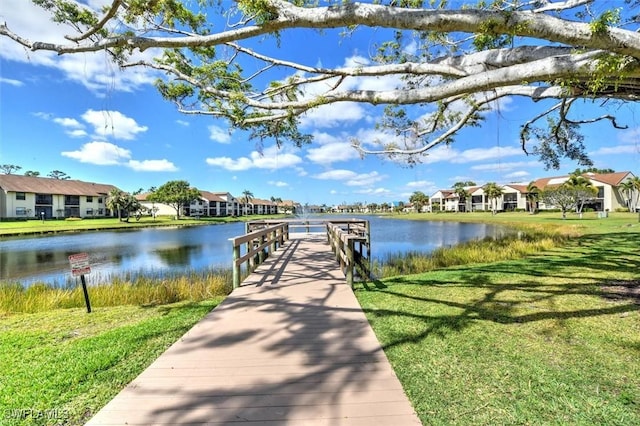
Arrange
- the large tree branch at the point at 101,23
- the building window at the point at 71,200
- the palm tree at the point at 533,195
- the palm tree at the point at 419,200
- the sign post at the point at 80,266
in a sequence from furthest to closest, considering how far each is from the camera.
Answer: the palm tree at the point at 419,200, the building window at the point at 71,200, the palm tree at the point at 533,195, the sign post at the point at 80,266, the large tree branch at the point at 101,23

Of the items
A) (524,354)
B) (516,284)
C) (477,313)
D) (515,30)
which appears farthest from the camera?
(516,284)

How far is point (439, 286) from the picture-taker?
6246mm

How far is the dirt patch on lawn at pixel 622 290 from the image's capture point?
494cm

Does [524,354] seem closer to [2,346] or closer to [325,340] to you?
[325,340]

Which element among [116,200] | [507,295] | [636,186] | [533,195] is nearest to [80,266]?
[507,295]

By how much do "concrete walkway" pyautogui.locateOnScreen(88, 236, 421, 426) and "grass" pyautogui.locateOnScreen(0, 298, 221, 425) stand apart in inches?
9.4

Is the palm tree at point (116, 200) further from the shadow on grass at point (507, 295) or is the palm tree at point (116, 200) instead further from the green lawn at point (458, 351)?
the shadow on grass at point (507, 295)

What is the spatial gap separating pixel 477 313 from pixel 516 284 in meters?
2.30

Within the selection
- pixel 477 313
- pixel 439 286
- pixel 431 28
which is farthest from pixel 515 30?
pixel 439 286

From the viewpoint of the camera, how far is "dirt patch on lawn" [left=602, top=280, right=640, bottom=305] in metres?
4.94

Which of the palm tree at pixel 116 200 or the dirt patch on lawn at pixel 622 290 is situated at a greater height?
the palm tree at pixel 116 200

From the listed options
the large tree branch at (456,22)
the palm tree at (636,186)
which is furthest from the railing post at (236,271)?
the palm tree at (636,186)

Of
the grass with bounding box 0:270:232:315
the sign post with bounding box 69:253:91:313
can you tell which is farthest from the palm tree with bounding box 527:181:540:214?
the sign post with bounding box 69:253:91:313

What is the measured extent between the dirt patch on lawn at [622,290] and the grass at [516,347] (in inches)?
0.6
